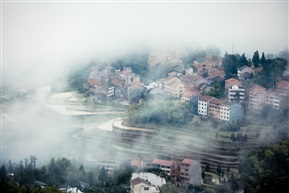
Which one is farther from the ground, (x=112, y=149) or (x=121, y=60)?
(x=121, y=60)

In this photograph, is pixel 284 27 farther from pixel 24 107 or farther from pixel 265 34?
pixel 24 107

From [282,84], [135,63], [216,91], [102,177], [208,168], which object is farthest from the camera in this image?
[135,63]

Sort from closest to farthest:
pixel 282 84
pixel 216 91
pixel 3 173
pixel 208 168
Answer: pixel 3 173, pixel 208 168, pixel 282 84, pixel 216 91

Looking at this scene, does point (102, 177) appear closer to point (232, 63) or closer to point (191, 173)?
point (191, 173)

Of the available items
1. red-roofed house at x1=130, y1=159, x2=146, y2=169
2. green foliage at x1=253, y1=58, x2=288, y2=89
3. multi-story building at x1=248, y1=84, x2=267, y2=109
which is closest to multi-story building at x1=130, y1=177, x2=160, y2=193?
red-roofed house at x1=130, y1=159, x2=146, y2=169

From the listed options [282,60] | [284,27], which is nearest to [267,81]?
[282,60]

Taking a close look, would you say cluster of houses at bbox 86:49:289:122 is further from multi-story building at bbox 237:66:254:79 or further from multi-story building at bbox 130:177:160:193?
multi-story building at bbox 130:177:160:193

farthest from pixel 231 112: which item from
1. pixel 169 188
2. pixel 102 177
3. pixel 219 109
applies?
pixel 102 177
